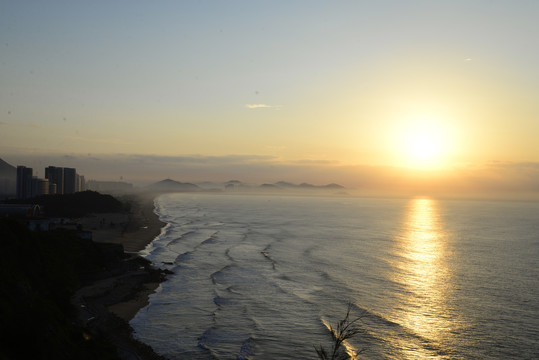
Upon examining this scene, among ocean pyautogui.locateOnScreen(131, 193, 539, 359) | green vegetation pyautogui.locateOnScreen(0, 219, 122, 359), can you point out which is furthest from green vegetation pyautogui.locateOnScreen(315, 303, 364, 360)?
green vegetation pyautogui.locateOnScreen(0, 219, 122, 359)

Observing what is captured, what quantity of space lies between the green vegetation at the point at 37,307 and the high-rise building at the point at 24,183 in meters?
161

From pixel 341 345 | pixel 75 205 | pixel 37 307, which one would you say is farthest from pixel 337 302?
pixel 75 205

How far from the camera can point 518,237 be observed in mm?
93062

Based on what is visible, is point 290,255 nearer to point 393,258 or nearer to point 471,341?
point 393,258

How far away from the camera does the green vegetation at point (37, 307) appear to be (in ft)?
52.3

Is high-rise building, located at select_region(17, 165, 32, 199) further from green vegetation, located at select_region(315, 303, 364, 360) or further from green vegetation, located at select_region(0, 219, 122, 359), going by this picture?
green vegetation, located at select_region(315, 303, 364, 360)

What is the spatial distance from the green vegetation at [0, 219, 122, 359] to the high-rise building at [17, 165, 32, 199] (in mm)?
160581

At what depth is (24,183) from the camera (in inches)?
6905

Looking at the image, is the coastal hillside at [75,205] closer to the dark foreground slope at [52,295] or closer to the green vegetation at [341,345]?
the dark foreground slope at [52,295]

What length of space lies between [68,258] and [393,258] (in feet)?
148

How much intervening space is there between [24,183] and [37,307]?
184 m

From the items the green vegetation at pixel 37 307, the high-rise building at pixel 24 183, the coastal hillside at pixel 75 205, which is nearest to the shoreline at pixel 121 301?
the green vegetation at pixel 37 307

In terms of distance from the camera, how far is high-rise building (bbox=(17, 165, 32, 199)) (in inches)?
6900

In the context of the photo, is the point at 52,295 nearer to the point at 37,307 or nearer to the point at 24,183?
the point at 37,307
